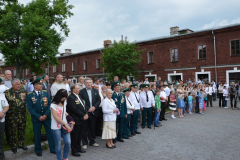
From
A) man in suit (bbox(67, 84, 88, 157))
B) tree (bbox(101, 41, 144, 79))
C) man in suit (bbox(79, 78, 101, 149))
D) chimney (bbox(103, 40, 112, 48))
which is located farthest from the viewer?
chimney (bbox(103, 40, 112, 48))

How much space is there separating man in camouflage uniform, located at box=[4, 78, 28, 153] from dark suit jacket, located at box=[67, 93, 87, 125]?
1345mm

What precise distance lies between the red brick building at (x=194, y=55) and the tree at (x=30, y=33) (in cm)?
355

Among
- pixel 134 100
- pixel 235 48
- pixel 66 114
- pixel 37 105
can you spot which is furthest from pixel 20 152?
pixel 235 48

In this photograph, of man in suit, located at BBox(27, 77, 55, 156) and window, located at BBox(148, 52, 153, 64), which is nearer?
man in suit, located at BBox(27, 77, 55, 156)

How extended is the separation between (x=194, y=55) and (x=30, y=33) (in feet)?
62.3

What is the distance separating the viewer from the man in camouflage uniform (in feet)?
18.1

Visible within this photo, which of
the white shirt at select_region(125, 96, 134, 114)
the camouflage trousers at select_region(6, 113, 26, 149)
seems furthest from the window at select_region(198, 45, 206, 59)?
the camouflage trousers at select_region(6, 113, 26, 149)

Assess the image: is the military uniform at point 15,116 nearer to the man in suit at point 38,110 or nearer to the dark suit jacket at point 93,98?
the man in suit at point 38,110

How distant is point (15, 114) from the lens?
5.58 m

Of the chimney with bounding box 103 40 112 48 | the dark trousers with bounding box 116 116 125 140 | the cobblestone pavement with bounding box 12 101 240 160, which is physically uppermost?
the chimney with bounding box 103 40 112 48

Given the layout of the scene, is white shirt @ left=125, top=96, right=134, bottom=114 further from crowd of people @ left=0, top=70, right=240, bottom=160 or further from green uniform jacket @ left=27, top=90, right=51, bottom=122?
green uniform jacket @ left=27, top=90, right=51, bottom=122

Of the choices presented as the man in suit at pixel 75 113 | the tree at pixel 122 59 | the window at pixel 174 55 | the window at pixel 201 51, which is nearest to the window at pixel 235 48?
the window at pixel 201 51

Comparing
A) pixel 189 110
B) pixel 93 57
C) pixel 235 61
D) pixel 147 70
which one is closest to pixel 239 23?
pixel 235 61

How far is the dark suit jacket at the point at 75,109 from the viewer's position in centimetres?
556
